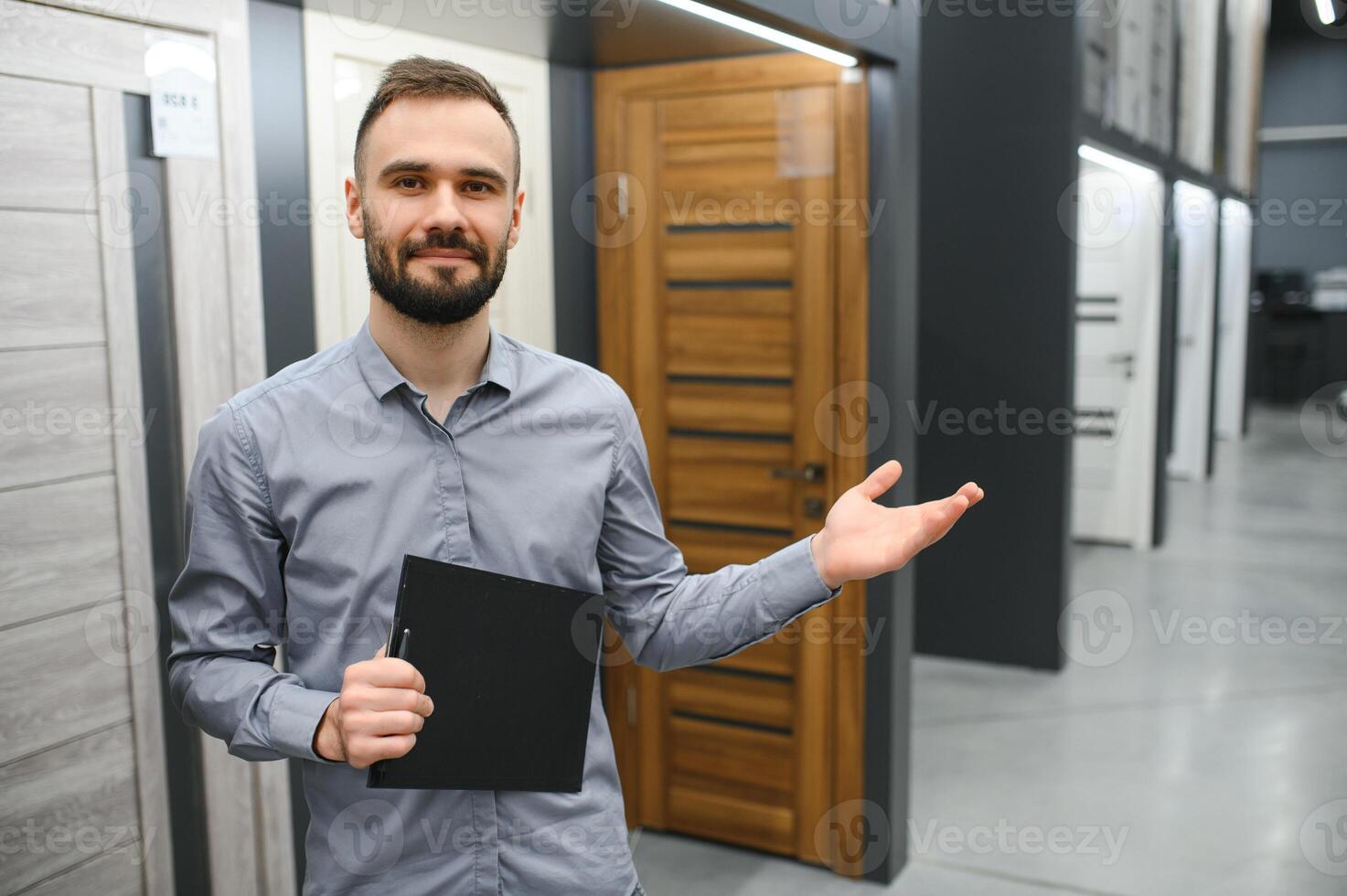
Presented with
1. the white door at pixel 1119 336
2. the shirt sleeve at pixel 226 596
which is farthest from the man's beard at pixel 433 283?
the white door at pixel 1119 336

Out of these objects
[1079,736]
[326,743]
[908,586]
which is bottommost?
[1079,736]

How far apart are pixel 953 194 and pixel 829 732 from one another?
2.63 meters

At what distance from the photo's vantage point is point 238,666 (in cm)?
140

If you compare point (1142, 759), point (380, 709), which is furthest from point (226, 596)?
point (1142, 759)

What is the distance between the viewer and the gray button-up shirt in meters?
1.42

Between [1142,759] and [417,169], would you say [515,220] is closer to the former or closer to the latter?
[417,169]

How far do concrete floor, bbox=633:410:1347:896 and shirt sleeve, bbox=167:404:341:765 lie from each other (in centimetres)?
213

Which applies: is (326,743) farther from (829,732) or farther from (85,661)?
(829,732)

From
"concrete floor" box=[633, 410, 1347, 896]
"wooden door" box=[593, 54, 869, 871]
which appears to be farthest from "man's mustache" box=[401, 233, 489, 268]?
"concrete floor" box=[633, 410, 1347, 896]

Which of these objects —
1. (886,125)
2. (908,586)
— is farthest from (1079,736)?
(886,125)

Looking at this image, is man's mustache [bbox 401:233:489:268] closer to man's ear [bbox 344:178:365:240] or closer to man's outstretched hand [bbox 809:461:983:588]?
man's ear [bbox 344:178:365:240]

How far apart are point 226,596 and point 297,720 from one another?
0.63 feet

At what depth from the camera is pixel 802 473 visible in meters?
3.31

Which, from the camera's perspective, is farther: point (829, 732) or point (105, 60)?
point (829, 732)
